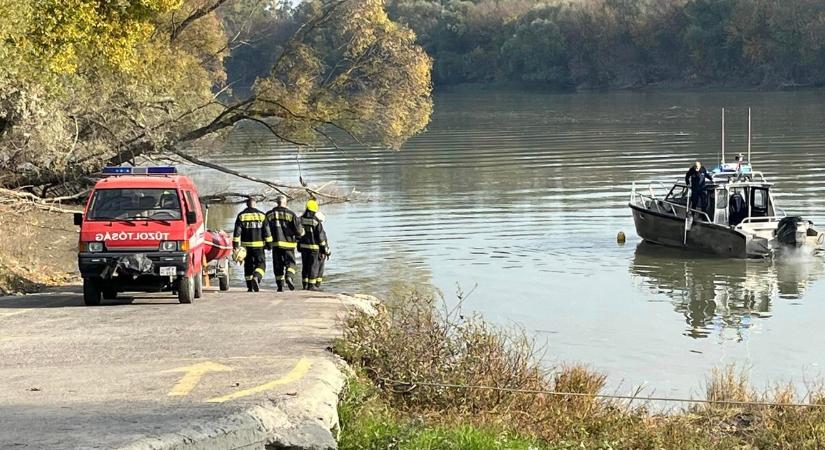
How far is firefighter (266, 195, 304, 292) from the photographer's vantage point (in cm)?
1967

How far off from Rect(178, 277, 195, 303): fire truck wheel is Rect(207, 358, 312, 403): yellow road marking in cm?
603

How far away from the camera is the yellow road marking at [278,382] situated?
1035cm

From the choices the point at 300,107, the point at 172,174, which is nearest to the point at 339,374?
the point at 172,174

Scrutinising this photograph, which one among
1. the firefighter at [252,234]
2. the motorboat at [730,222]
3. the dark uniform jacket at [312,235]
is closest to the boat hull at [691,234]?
the motorboat at [730,222]

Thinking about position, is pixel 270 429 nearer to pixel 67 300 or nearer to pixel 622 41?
pixel 67 300

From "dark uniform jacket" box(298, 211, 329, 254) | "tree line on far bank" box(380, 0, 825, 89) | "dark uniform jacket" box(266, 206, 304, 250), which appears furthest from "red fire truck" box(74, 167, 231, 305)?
"tree line on far bank" box(380, 0, 825, 89)

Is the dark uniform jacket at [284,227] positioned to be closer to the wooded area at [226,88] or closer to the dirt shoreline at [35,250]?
the dirt shoreline at [35,250]

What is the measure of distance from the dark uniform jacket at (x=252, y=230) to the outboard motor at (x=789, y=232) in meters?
14.8

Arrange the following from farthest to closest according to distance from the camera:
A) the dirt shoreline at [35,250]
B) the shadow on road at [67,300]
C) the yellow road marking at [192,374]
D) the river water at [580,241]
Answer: the dirt shoreline at [35,250] < the river water at [580,241] < the shadow on road at [67,300] < the yellow road marking at [192,374]

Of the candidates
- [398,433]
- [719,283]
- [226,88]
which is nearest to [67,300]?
[398,433]

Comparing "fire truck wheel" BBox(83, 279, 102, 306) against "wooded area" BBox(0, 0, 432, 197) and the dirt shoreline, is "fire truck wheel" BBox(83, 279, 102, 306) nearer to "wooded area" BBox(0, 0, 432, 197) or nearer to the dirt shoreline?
the dirt shoreline

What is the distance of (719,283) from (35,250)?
51.0 ft

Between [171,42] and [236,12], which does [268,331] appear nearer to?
[171,42]

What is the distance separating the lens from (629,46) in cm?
11406
